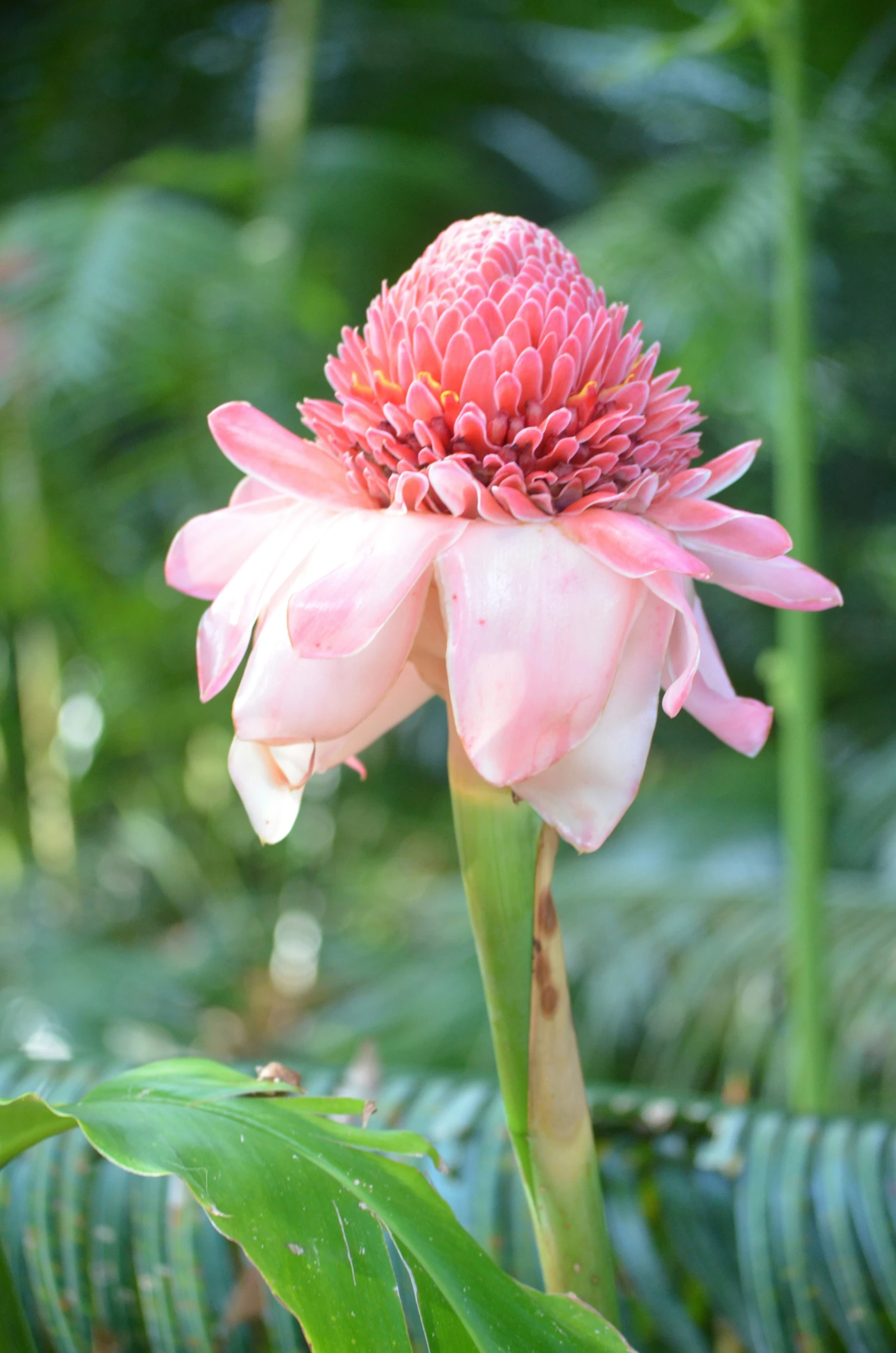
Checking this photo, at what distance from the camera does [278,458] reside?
20 centimetres

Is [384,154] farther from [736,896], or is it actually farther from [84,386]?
[736,896]

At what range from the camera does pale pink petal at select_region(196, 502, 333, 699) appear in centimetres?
19

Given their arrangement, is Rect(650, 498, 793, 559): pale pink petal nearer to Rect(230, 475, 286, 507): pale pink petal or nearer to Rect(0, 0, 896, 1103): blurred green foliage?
Rect(230, 475, 286, 507): pale pink petal

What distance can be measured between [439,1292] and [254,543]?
0.49 feet

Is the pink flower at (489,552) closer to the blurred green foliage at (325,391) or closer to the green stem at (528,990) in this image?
the green stem at (528,990)

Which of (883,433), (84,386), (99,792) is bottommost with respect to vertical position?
(99,792)

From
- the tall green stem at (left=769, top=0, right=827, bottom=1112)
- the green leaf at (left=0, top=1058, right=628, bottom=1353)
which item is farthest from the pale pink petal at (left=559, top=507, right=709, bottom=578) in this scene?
the tall green stem at (left=769, top=0, right=827, bottom=1112)

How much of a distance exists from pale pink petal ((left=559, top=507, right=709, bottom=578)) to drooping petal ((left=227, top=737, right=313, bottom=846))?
7 centimetres

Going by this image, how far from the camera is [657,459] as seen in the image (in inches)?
8.2

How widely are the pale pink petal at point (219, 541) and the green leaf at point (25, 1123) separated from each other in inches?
4.0

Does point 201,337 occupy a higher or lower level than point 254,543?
higher

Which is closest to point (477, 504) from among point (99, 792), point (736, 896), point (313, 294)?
point (736, 896)

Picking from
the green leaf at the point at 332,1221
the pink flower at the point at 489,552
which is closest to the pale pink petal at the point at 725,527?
the pink flower at the point at 489,552

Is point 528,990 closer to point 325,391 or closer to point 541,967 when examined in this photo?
point 541,967
